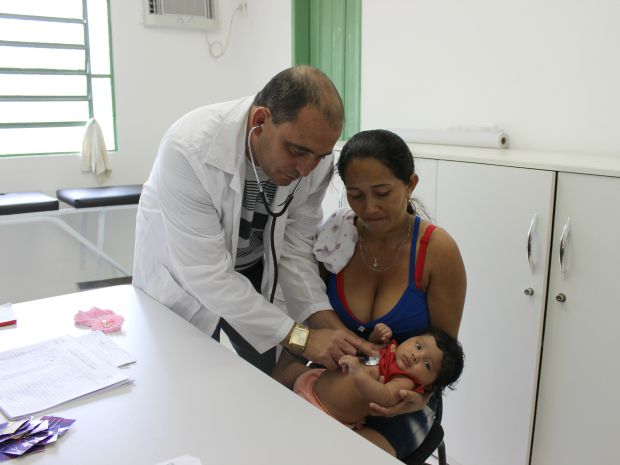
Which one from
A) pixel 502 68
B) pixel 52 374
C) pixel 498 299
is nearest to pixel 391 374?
pixel 52 374

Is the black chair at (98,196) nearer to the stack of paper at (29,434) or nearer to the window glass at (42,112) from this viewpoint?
the window glass at (42,112)

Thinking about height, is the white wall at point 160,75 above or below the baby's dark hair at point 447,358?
above

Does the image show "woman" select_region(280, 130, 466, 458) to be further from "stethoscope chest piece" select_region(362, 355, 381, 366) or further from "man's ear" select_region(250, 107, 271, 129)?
"man's ear" select_region(250, 107, 271, 129)

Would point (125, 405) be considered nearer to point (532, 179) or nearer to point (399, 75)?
point (532, 179)

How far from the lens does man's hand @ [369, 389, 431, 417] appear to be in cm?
147

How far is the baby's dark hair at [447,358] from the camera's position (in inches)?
60.9

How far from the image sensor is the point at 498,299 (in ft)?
7.59

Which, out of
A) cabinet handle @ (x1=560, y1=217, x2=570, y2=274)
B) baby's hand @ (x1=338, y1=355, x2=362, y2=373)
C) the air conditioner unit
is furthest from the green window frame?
baby's hand @ (x1=338, y1=355, x2=362, y2=373)

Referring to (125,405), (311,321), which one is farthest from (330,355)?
(125,405)

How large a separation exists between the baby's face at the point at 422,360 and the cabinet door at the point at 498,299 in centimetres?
81

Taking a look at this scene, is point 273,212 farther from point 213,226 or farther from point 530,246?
point 530,246

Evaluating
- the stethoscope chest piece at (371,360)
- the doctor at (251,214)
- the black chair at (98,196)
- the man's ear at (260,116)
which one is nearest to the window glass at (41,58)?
the black chair at (98,196)

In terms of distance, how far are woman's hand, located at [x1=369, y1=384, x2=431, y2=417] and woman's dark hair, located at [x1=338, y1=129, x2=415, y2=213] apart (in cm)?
54

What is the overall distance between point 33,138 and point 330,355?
3.13m
